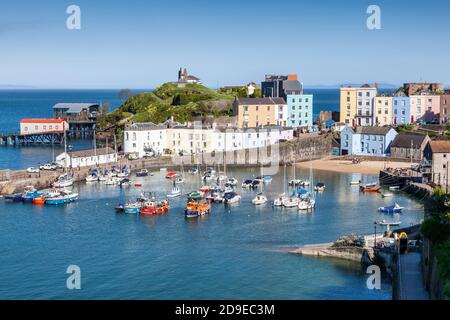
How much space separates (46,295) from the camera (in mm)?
12938

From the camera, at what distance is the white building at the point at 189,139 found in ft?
115

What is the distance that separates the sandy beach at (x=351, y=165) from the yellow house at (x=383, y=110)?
6664 millimetres

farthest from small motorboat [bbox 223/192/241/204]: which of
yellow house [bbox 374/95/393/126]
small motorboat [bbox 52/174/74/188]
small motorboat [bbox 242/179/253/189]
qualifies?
yellow house [bbox 374/95/393/126]

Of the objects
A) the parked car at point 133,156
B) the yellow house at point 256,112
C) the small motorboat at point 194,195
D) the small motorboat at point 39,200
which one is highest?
the yellow house at point 256,112

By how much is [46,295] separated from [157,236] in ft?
17.6

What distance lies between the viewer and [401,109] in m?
39.6

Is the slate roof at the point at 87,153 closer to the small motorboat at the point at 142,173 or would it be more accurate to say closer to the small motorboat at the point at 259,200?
the small motorboat at the point at 142,173

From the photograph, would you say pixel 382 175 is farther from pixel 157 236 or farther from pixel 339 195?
pixel 157 236

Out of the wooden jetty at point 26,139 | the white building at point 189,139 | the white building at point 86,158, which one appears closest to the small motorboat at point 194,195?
the white building at point 86,158

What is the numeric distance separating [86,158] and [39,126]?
57.3ft

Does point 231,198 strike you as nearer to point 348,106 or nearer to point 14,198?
point 14,198

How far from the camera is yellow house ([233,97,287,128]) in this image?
132 ft

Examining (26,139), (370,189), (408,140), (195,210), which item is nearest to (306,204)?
(195,210)
